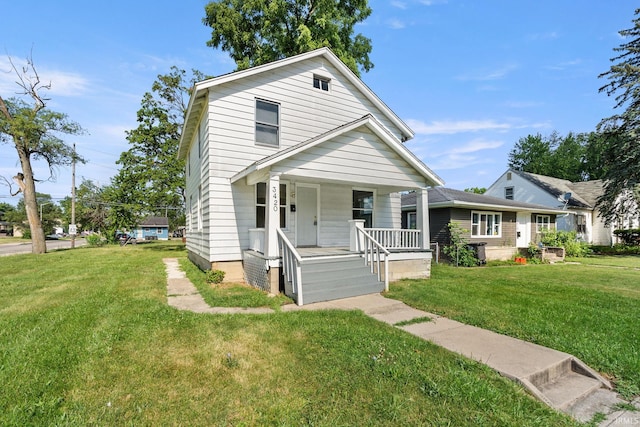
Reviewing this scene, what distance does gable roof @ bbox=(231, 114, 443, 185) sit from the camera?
21.7 ft

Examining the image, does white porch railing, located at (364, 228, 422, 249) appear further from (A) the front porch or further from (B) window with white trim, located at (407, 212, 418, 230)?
(B) window with white trim, located at (407, 212, 418, 230)

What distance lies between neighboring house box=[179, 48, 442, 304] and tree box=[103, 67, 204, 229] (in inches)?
386

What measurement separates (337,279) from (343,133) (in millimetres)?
3654

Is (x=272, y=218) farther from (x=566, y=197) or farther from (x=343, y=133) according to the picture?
(x=566, y=197)

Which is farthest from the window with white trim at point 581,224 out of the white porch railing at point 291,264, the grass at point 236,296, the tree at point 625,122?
the grass at point 236,296

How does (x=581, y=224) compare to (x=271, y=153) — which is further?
(x=581, y=224)

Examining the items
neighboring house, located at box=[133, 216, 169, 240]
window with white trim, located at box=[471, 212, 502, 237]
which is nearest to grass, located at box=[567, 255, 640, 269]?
window with white trim, located at box=[471, 212, 502, 237]

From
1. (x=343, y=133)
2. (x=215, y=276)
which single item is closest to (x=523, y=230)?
(x=343, y=133)

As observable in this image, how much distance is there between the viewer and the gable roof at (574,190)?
2451 cm

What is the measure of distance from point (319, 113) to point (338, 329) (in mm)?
7497

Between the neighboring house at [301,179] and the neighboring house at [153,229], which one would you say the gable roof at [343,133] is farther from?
the neighboring house at [153,229]

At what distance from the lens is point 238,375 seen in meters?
3.14

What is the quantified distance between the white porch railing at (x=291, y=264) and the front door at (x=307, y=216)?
8.37 ft

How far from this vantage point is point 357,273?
710 centimetres
